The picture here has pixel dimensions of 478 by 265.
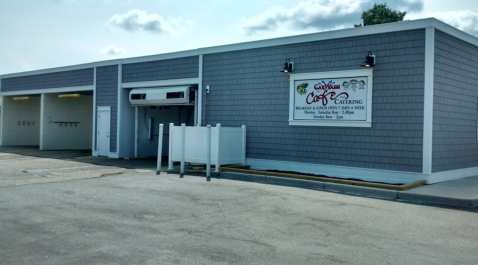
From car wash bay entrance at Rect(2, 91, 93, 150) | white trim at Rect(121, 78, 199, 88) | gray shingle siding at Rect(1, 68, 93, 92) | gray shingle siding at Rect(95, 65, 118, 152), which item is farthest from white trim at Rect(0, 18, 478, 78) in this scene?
car wash bay entrance at Rect(2, 91, 93, 150)

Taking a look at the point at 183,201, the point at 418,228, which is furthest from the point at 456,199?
the point at 183,201

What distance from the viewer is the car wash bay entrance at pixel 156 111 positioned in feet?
53.2

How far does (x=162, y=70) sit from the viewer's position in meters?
17.2

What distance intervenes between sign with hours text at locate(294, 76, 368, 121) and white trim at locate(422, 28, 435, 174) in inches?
59.9

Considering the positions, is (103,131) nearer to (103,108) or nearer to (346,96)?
(103,108)

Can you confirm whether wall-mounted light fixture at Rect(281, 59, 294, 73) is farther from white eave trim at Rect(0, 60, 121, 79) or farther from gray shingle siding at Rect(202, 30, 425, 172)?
white eave trim at Rect(0, 60, 121, 79)

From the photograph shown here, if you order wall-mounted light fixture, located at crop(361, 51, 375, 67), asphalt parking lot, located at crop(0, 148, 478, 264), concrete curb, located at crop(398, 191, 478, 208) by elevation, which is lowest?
asphalt parking lot, located at crop(0, 148, 478, 264)

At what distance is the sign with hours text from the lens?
39.5 feet

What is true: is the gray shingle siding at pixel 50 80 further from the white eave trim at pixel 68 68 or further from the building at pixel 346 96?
the building at pixel 346 96

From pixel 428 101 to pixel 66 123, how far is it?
18930 millimetres

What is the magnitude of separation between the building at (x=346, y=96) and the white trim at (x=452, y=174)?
3 centimetres

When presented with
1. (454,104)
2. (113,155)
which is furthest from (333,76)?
(113,155)

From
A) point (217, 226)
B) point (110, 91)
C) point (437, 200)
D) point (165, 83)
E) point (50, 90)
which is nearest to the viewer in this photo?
point (217, 226)

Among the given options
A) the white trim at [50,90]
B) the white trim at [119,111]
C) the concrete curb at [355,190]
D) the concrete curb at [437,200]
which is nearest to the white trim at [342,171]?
the concrete curb at [355,190]
